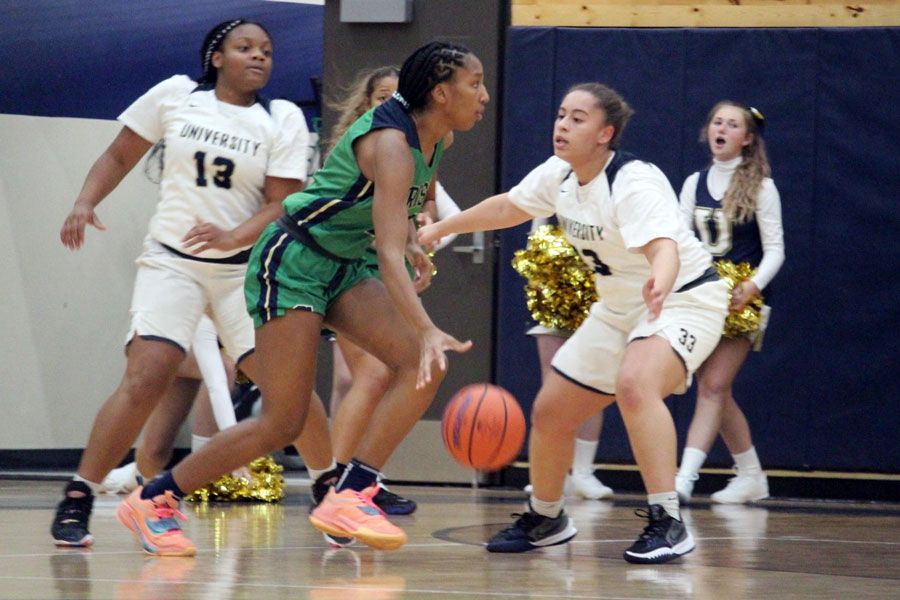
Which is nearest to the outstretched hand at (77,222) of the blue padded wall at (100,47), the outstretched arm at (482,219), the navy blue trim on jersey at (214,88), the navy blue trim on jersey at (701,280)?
the navy blue trim on jersey at (214,88)

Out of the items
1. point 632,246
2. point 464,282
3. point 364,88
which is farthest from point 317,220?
point 464,282

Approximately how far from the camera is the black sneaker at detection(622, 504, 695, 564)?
4801 mm

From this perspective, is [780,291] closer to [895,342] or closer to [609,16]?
[895,342]

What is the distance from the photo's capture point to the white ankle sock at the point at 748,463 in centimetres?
761

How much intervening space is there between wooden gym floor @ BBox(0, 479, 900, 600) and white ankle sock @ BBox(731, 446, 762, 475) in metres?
0.57

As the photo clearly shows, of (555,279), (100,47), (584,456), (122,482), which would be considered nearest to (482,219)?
(555,279)

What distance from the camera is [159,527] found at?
4734 mm

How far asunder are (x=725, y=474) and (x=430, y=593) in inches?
182

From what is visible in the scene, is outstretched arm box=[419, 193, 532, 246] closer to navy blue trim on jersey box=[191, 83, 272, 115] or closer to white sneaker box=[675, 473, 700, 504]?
navy blue trim on jersey box=[191, 83, 272, 115]

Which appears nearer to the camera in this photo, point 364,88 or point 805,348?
point 364,88

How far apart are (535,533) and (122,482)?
124 inches

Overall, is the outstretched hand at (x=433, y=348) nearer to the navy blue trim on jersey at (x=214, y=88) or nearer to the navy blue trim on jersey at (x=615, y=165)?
the navy blue trim on jersey at (x=615, y=165)

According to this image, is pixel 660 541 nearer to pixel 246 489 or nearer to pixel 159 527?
pixel 159 527

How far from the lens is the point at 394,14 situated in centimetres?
842
